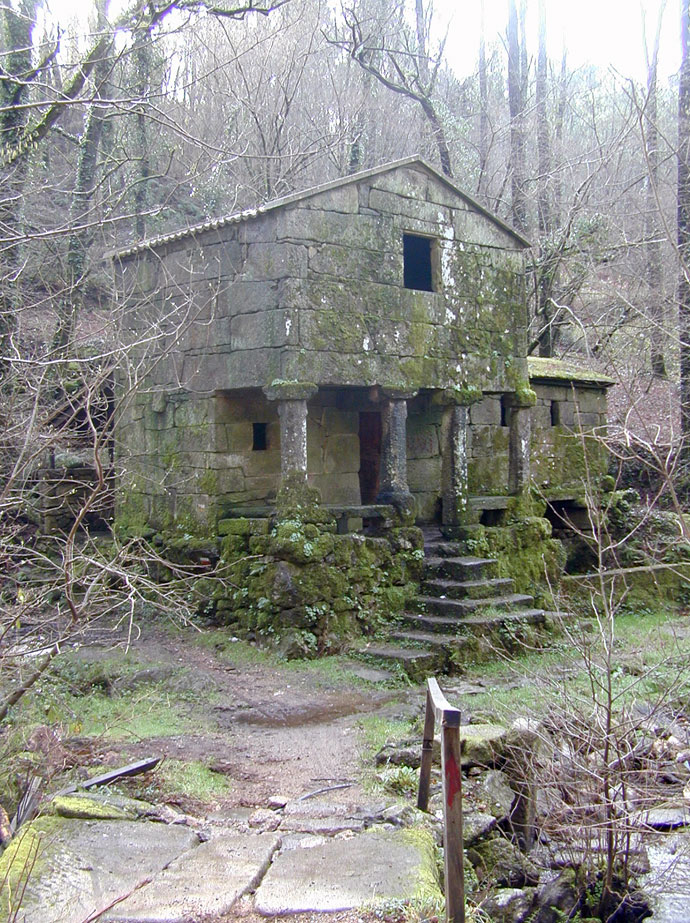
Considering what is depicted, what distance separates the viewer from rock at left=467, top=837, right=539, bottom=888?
492cm

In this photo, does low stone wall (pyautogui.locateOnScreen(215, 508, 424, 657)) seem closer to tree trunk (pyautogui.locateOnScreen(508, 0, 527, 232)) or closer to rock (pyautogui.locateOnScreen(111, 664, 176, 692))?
rock (pyautogui.locateOnScreen(111, 664, 176, 692))

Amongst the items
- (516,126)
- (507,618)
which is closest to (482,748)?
(507,618)

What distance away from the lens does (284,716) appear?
7711 millimetres

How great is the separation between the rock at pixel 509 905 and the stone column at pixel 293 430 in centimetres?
539

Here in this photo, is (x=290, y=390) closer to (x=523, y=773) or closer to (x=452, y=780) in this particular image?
(x=523, y=773)

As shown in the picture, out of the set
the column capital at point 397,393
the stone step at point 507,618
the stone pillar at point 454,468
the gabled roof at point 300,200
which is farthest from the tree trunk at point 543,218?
the stone step at point 507,618

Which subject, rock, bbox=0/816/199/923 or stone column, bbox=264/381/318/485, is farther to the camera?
stone column, bbox=264/381/318/485

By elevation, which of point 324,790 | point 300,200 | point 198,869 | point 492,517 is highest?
point 300,200

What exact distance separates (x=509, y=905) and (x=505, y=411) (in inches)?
341

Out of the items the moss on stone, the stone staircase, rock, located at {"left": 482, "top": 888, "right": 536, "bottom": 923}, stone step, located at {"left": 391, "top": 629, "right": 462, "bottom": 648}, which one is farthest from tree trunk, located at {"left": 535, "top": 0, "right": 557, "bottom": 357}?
the moss on stone

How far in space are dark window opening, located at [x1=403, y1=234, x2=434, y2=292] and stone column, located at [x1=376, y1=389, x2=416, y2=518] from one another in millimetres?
1810

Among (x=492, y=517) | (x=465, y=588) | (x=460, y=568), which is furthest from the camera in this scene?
(x=492, y=517)

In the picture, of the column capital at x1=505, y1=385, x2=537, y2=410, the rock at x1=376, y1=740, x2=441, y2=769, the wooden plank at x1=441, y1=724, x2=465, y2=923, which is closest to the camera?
the wooden plank at x1=441, y1=724, x2=465, y2=923

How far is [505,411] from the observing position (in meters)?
12.8
